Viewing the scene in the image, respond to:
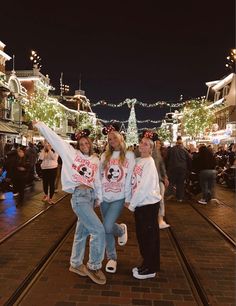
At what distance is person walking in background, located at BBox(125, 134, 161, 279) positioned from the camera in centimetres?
477

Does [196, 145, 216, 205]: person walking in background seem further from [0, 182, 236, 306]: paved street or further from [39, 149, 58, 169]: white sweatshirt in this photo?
[39, 149, 58, 169]: white sweatshirt

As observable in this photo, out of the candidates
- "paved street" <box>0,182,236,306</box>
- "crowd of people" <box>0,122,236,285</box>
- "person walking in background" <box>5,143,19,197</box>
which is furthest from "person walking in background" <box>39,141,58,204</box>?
"crowd of people" <box>0,122,236,285</box>

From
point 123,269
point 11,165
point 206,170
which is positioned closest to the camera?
point 123,269

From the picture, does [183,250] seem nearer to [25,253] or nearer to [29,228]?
[25,253]

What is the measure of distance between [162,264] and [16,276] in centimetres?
202

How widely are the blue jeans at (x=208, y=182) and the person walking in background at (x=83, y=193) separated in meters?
6.88

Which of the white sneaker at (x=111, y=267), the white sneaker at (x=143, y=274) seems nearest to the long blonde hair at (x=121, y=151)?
the white sneaker at (x=111, y=267)

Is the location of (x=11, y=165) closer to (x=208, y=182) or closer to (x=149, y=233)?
(x=208, y=182)

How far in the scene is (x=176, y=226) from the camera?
8.13 metres

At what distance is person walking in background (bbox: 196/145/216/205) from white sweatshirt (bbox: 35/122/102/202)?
6.80 metres

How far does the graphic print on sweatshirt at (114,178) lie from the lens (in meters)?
4.90

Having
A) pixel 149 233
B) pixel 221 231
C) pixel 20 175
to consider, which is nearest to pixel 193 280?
pixel 149 233

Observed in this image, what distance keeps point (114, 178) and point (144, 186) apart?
41 centimetres

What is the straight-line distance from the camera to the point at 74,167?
15.9 feet
